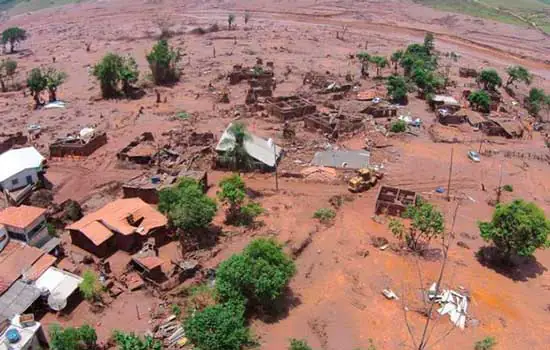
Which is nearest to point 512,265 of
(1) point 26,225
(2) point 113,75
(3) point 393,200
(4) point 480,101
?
(3) point 393,200

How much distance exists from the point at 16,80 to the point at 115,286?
49.3m

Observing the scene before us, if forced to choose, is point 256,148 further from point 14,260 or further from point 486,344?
point 486,344

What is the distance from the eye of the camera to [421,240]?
24969 mm

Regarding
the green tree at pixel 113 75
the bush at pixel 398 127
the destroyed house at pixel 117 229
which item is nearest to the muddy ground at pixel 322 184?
the bush at pixel 398 127

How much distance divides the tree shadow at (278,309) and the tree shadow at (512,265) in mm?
10039

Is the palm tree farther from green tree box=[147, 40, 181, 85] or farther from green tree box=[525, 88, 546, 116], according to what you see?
green tree box=[525, 88, 546, 116]

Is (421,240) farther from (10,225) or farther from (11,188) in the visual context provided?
(11,188)

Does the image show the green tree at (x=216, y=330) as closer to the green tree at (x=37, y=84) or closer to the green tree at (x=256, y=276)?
the green tree at (x=256, y=276)

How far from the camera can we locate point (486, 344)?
59.6 ft

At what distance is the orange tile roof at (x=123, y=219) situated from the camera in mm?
23520

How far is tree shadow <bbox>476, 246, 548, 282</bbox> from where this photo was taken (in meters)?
23.0

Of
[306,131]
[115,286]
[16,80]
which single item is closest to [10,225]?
[115,286]

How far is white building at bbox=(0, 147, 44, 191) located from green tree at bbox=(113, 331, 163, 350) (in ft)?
52.9

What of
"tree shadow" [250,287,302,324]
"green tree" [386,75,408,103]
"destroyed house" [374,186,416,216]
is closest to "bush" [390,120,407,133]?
"green tree" [386,75,408,103]
